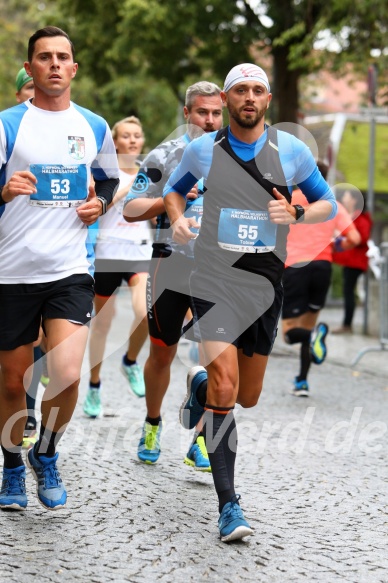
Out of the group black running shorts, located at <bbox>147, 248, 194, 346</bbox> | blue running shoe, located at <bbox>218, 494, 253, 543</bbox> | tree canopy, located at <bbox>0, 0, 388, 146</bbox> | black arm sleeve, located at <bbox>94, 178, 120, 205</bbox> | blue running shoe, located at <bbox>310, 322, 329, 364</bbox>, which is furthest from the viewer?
tree canopy, located at <bbox>0, 0, 388, 146</bbox>

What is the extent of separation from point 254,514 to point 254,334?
2.86ft

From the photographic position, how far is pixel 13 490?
5.20 m

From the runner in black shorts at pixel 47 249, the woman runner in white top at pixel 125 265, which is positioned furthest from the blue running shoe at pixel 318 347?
the runner in black shorts at pixel 47 249

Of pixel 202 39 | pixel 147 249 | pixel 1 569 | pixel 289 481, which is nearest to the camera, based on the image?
pixel 1 569

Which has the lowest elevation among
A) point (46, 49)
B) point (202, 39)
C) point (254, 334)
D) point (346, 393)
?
point (346, 393)

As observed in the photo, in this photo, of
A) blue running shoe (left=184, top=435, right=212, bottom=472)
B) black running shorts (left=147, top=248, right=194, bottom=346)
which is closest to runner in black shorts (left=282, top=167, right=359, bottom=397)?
black running shorts (left=147, top=248, right=194, bottom=346)

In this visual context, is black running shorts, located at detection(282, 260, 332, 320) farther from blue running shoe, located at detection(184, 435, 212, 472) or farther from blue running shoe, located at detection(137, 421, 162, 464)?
blue running shoe, located at detection(184, 435, 212, 472)

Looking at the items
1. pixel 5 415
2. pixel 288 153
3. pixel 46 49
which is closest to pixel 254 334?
pixel 288 153

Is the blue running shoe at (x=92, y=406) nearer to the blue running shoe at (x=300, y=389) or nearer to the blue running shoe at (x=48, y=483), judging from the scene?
the blue running shoe at (x=300, y=389)

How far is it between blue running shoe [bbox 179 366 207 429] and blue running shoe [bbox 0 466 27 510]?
43.9 inches

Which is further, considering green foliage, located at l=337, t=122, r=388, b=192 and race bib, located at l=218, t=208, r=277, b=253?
green foliage, located at l=337, t=122, r=388, b=192

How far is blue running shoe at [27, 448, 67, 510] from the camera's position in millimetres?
5039

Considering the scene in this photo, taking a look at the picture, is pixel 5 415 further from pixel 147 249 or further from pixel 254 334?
pixel 147 249

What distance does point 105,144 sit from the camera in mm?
5371
